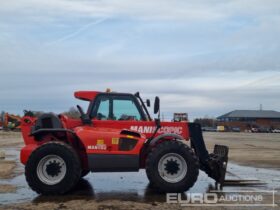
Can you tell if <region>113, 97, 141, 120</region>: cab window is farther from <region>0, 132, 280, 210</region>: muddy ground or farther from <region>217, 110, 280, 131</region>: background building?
<region>217, 110, 280, 131</region>: background building

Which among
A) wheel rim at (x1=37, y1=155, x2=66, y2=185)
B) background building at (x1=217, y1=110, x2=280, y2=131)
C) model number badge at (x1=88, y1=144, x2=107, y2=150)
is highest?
background building at (x1=217, y1=110, x2=280, y2=131)

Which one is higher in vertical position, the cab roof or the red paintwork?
the cab roof

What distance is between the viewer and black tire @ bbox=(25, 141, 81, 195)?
1025cm

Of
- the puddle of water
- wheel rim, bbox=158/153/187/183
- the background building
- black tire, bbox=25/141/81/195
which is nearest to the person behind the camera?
the puddle of water

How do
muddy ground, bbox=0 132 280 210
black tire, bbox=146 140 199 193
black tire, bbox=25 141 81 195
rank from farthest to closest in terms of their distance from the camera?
black tire, bbox=146 140 199 193
black tire, bbox=25 141 81 195
muddy ground, bbox=0 132 280 210

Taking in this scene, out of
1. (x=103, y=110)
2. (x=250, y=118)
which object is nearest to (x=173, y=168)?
(x=103, y=110)

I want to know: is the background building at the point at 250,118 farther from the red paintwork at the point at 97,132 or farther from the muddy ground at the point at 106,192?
the red paintwork at the point at 97,132

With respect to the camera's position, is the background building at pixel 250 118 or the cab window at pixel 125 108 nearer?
the cab window at pixel 125 108

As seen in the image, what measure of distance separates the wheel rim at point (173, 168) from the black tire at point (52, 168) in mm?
1947

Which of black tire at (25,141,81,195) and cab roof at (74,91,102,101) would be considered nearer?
black tire at (25,141,81,195)

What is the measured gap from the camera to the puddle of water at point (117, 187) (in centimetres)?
1001

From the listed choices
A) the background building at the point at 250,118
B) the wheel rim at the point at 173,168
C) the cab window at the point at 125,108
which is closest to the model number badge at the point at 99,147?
the cab window at the point at 125,108

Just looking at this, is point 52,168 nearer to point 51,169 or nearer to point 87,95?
point 51,169

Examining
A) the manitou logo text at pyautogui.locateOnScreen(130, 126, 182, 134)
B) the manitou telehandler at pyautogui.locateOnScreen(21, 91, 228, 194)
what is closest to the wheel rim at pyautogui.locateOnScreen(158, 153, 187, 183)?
the manitou telehandler at pyautogui.locateOnScreen(21, 91, 228, 194)
